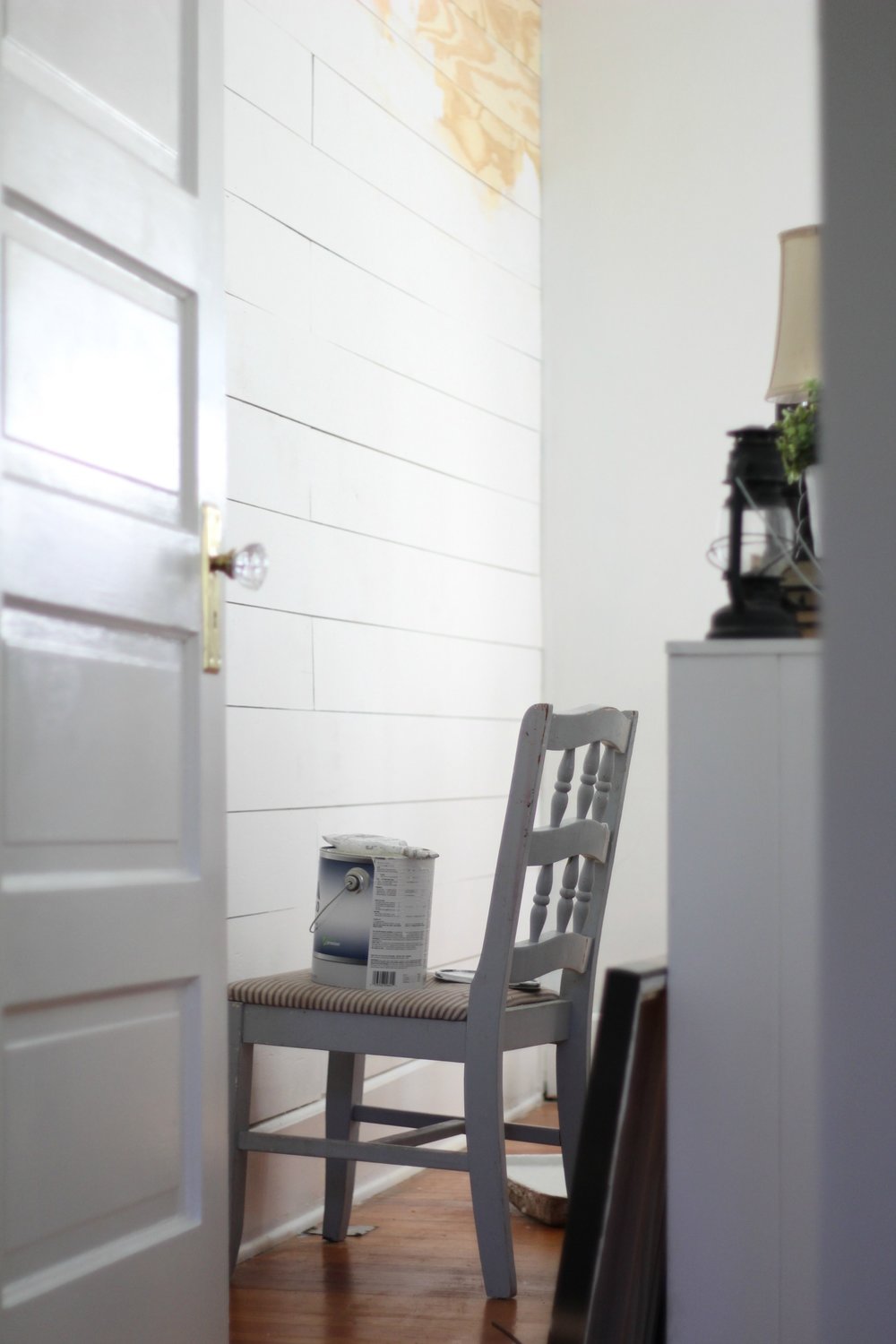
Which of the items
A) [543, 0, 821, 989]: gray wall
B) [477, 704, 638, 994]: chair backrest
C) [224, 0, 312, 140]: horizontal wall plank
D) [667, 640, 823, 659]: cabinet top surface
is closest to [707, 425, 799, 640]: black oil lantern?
[667, 640, 823, 659]: cabinet top surface

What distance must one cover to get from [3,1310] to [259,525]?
1.39m

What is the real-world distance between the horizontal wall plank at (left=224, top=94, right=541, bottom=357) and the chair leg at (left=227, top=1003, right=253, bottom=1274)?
55.6 inches

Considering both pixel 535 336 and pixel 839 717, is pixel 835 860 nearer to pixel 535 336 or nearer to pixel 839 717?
pixel 839 717

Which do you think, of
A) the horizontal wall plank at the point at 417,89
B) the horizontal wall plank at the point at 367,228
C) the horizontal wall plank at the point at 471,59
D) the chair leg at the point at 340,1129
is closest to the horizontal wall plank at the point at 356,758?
the chair leg at the point at 340,1129

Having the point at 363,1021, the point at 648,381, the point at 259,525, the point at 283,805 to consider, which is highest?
the point at 648,381

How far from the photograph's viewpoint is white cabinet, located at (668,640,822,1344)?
1137mm

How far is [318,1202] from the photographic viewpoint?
2.51 m

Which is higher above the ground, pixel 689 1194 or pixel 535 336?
pixel 535 336

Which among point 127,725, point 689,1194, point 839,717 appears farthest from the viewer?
point 127,725

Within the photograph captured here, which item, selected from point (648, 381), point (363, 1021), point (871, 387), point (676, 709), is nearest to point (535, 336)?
point (648, 381)

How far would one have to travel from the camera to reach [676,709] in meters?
1.19

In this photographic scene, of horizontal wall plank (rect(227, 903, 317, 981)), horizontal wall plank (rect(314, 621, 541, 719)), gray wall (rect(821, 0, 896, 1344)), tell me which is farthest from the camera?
horizontal wall plank (rect(314, 621, 541, 719))

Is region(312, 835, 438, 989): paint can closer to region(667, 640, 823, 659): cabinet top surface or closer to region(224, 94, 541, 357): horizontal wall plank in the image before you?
region(667, 640, 823, 659): cabinet top surface

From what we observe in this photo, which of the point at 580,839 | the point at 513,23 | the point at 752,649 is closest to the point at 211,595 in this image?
the point at 580,839
